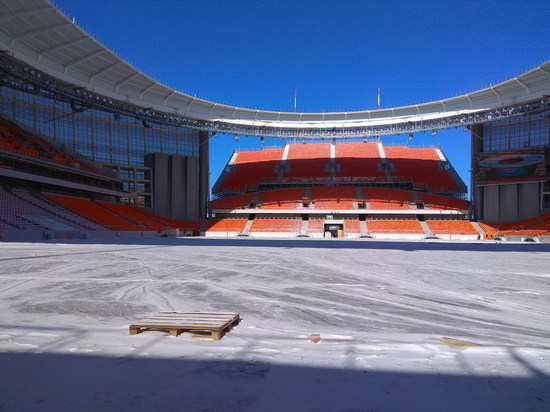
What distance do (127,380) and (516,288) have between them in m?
9.16

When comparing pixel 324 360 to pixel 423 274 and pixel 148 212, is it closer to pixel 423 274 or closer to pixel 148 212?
pixel 423 274

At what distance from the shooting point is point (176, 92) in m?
41.5

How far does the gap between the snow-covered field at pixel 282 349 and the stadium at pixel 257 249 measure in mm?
33

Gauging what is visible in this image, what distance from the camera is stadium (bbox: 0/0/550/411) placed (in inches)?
147

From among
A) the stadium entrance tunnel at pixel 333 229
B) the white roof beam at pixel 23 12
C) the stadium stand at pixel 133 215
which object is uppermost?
the white roof beam at pixel 23 12

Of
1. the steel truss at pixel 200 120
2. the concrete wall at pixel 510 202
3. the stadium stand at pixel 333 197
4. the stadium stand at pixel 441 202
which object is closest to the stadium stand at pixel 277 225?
the stadium stand at pixel 333 197

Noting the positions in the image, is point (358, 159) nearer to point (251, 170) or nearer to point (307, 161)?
→ point (307, 161)

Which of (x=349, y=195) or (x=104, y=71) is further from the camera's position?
(x=349, y=195)

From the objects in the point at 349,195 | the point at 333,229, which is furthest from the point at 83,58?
the point at 349,195

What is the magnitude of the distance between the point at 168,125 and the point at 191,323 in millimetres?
42107

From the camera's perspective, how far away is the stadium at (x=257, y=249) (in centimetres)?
372

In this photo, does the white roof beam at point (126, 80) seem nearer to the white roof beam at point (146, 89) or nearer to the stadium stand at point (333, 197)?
the white roof beam at point (146, 89)

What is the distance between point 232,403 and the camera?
3199 mm

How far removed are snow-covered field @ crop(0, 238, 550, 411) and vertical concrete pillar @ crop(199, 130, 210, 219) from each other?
47.7 meters
